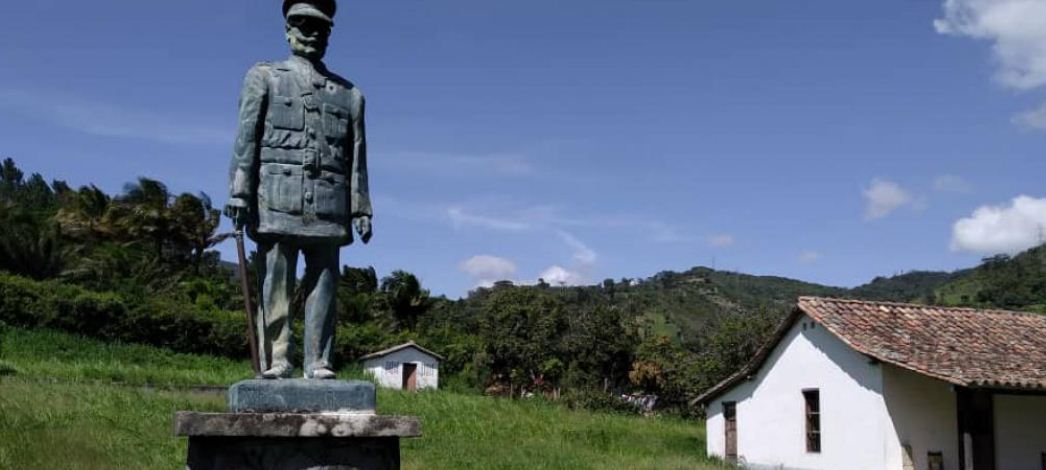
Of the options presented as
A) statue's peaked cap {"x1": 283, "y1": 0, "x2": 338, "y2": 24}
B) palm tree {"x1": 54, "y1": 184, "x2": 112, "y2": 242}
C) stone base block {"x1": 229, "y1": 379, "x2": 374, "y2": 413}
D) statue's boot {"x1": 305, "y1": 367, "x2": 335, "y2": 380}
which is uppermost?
palm tree {"x1": 54, "y1": 184, "x2": 112, "y2": 242}

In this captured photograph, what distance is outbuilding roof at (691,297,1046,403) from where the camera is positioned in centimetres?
1756

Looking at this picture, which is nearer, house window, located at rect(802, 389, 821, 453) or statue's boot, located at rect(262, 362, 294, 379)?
statue's boot, located at rect(262, 362, 294, 379)

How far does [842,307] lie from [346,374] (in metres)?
16.8

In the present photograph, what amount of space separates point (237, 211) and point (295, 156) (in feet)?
1.53

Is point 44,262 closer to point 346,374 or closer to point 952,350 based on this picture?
point 346,374

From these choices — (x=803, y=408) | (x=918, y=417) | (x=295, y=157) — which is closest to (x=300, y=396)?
(x=295, y=157)

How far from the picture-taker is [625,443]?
21.5 meters

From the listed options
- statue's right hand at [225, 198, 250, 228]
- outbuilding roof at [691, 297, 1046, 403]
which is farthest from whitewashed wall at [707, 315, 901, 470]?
statue's right hand at [225, 198, 250, 228]

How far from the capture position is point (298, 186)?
5707 millimetres

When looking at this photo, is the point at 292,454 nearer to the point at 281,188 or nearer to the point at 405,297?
the point at 281,188

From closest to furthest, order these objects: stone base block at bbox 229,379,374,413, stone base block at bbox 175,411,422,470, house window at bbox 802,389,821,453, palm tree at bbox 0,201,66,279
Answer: stone base block at bbox 175,411,422,470
stone base block at bbox 229,379,374,413
house window at bbox 802,389,821,453
palm tree at bbox 0,201,66,279

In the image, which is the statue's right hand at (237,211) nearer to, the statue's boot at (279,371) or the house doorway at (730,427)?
the statue's boot at (279,371)

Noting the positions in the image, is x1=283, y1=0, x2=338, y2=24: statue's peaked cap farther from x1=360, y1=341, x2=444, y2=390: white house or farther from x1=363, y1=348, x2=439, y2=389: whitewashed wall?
x1=360, y1=341, x2=444, y2=390: white house

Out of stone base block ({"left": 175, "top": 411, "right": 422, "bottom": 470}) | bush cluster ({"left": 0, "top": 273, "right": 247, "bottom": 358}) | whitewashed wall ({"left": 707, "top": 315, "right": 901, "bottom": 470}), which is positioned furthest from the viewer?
bush cluster ({"left": 0, "top": 273, "right": 247, "bottom": 358})
